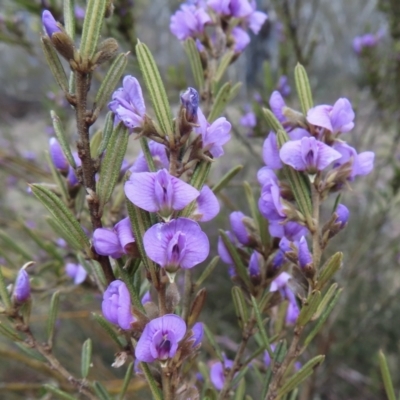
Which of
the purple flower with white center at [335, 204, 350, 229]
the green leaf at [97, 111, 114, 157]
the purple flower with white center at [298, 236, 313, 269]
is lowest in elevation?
the purple flower with white center at [298, 236, 313, 269]

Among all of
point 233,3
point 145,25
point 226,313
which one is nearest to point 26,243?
point 226,313

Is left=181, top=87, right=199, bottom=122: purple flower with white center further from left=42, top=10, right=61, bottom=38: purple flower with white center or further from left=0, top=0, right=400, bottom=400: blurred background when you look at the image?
left=0, top=0, right=400, bottom=400: blurred background

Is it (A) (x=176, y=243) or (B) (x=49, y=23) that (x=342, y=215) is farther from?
(B) (x=49, y=23)

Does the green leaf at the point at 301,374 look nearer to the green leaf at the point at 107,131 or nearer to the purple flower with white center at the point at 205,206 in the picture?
the purple flower with white center at the point at 205,206

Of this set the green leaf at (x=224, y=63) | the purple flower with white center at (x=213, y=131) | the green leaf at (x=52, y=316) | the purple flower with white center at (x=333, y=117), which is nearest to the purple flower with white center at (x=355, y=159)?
the purple flower with white center at (x=333, y=117)

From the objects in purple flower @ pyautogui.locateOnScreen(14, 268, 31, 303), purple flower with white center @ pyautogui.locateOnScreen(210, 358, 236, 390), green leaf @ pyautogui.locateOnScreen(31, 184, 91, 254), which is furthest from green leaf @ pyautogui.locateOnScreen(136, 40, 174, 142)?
purple flower with white center @ pyautogui.locateOnScreen(210, 358, 236, 390)

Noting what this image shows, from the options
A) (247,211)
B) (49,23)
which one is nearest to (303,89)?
(49,23)

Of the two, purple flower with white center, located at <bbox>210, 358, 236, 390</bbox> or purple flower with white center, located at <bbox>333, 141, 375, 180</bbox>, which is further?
purple flower with white center, located at <bbox>210, 358, 236, 390</bbox>

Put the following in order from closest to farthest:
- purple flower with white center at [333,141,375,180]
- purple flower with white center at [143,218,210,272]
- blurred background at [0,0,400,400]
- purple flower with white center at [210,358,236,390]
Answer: purple flower with white center at [143,218,210,272] < purple flower with white center at [333,141,375,180] < purple flower with white center at [210,358,236,390] < blurred background at [0,0,400,400]
